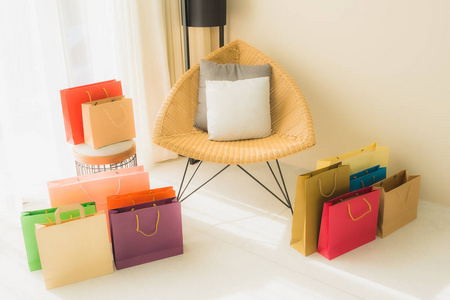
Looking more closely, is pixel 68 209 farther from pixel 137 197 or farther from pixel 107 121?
pixel 107 121

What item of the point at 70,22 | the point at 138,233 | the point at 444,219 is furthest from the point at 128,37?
the point at 444,219

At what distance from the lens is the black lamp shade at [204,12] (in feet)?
8.68

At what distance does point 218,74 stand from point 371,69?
0.89 m

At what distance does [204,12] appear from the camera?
266 centimetres

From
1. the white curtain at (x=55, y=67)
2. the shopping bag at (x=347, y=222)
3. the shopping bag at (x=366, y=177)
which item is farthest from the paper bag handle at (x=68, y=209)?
the shopping bag at (x=366, y=177)

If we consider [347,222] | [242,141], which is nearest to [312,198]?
[347,222]

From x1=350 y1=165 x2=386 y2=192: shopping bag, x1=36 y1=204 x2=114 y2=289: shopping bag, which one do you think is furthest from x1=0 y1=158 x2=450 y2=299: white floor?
x1=350 y1=165 x2=386 y2=192: shopping bag

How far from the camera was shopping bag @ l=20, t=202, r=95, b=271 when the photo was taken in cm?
182

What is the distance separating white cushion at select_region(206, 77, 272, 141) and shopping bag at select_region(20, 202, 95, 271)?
0.85 metres

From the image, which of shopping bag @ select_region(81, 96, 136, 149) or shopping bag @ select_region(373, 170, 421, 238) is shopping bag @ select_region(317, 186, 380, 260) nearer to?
shopping bag @ select_region(373, 170, 421, 238)

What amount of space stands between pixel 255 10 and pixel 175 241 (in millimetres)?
1638

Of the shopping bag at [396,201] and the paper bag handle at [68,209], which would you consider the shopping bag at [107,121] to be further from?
the shopping bag at [396,201]

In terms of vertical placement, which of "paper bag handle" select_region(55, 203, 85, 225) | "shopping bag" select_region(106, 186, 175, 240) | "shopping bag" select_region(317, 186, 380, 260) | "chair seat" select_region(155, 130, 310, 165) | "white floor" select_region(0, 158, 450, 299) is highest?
"chair seat" select_region(155, 130, 310, 165)

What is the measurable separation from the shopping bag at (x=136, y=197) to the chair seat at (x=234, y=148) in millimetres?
290
